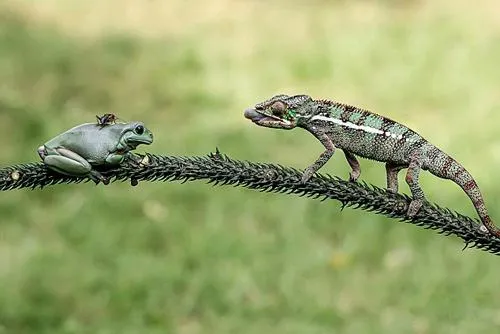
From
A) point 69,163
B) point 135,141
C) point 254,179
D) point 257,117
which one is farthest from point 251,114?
point 69,163

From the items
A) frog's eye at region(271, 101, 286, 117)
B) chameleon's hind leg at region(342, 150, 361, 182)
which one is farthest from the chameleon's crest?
chameleon's hind leg at region(342, 150, 361, 182)

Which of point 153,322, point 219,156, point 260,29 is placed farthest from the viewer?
point 260,29

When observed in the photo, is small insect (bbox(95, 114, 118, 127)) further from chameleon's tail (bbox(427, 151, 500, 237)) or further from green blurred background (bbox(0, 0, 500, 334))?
green blurred background (bbox(0, 0, 500, 334))

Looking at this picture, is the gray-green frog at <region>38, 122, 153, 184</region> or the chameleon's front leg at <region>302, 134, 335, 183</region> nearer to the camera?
the gray-green frog at <region>38, 122, 153, 184</region>

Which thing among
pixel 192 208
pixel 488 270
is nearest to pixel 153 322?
pixel 192 208

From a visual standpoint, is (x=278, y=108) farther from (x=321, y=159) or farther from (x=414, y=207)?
(x=414, y=207)

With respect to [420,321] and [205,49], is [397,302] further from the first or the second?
[205,49]

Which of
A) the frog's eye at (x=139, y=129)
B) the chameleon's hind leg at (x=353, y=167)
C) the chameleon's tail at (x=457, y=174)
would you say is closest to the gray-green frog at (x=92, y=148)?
the frog's eye at (x=139, y=129)
